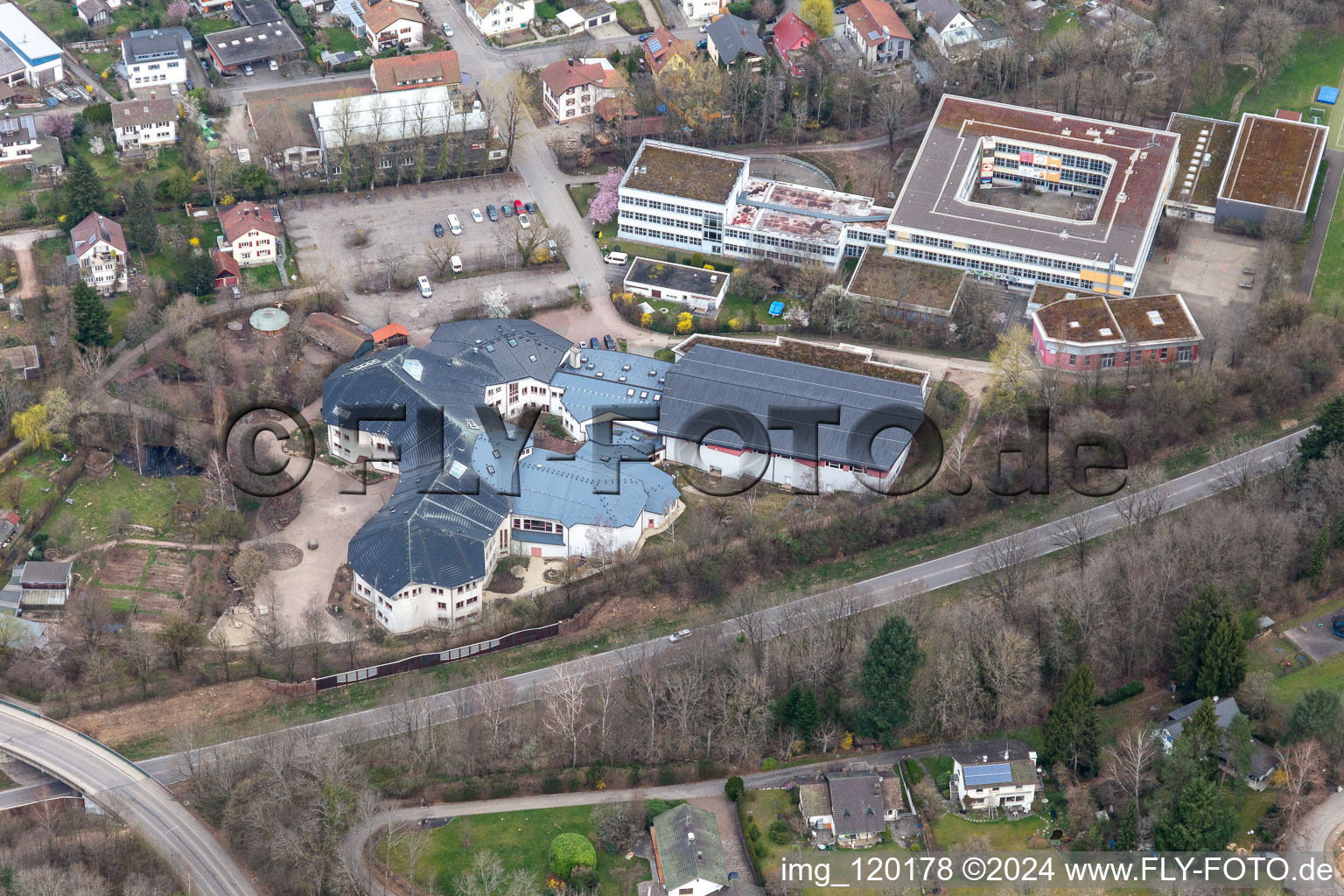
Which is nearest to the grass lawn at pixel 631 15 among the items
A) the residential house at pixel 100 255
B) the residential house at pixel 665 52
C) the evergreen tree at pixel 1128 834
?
the residential house at pixel 665 52

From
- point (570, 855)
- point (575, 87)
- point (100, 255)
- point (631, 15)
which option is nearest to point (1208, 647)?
point (570, 855)

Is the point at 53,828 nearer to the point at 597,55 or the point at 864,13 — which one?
the point at 597,55

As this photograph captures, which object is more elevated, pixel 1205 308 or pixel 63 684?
pixel 1205 308

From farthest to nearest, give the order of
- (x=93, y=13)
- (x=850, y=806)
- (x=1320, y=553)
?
(x=93, y=13) → (x=1320, y=553) → (x=850, y=806)

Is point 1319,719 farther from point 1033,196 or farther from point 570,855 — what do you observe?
point 1033,196

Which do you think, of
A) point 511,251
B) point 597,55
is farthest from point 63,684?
point 597,55

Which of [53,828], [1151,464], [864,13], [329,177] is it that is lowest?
[53,828]
